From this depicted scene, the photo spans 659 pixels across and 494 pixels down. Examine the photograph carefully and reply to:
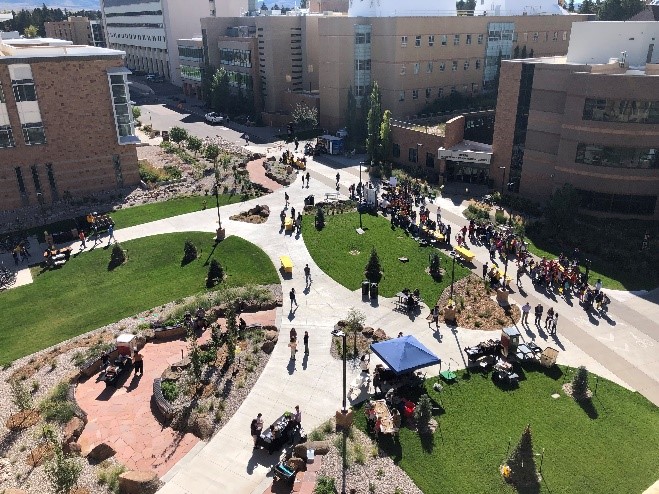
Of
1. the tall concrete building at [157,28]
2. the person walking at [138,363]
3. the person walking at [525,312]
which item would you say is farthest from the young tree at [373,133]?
the tall concrete building at [157,28]

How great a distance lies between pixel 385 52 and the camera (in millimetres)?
67562

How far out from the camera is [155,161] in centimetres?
6219

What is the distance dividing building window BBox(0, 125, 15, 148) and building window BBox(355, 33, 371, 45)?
4127 centimetres

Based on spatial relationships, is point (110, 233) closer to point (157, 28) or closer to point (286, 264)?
point (286, 264)

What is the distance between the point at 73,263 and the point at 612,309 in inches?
1412

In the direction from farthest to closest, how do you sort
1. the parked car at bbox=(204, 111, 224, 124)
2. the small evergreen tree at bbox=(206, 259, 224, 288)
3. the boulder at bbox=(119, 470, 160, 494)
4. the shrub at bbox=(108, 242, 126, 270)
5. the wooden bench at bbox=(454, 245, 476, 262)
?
the parked car at bbox=(204, 111, 224, 124) → the shrub at bbox=(108, 242, 126, 270) → the wooden bench at bbox=(454, 245, 476, 262) → the small evergreen tree at bbox=(206, 259, 224, 288) → the boulder at bbox=(119, 470, 160, 494)

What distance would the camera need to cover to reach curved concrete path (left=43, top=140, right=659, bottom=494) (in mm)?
20875

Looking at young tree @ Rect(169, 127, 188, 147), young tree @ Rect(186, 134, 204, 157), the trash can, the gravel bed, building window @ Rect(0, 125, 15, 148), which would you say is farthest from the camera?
young tree @ Rect(169, 127, 188, 147)

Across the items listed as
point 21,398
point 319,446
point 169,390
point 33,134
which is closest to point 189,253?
point 169,390

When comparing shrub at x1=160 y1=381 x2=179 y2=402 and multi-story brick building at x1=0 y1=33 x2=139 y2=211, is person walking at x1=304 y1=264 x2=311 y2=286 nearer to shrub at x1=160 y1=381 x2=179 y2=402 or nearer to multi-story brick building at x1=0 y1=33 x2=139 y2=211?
shrub at x1=160 y1=381 x2=179 y2=402

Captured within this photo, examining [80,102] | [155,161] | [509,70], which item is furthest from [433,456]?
[155,161]

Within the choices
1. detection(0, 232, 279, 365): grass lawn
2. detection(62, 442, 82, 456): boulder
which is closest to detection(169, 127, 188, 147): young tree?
detection(0, 232, 279, 365): grass lawn

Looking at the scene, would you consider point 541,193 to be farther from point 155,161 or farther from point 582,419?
point 155,161

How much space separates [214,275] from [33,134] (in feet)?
84.5
